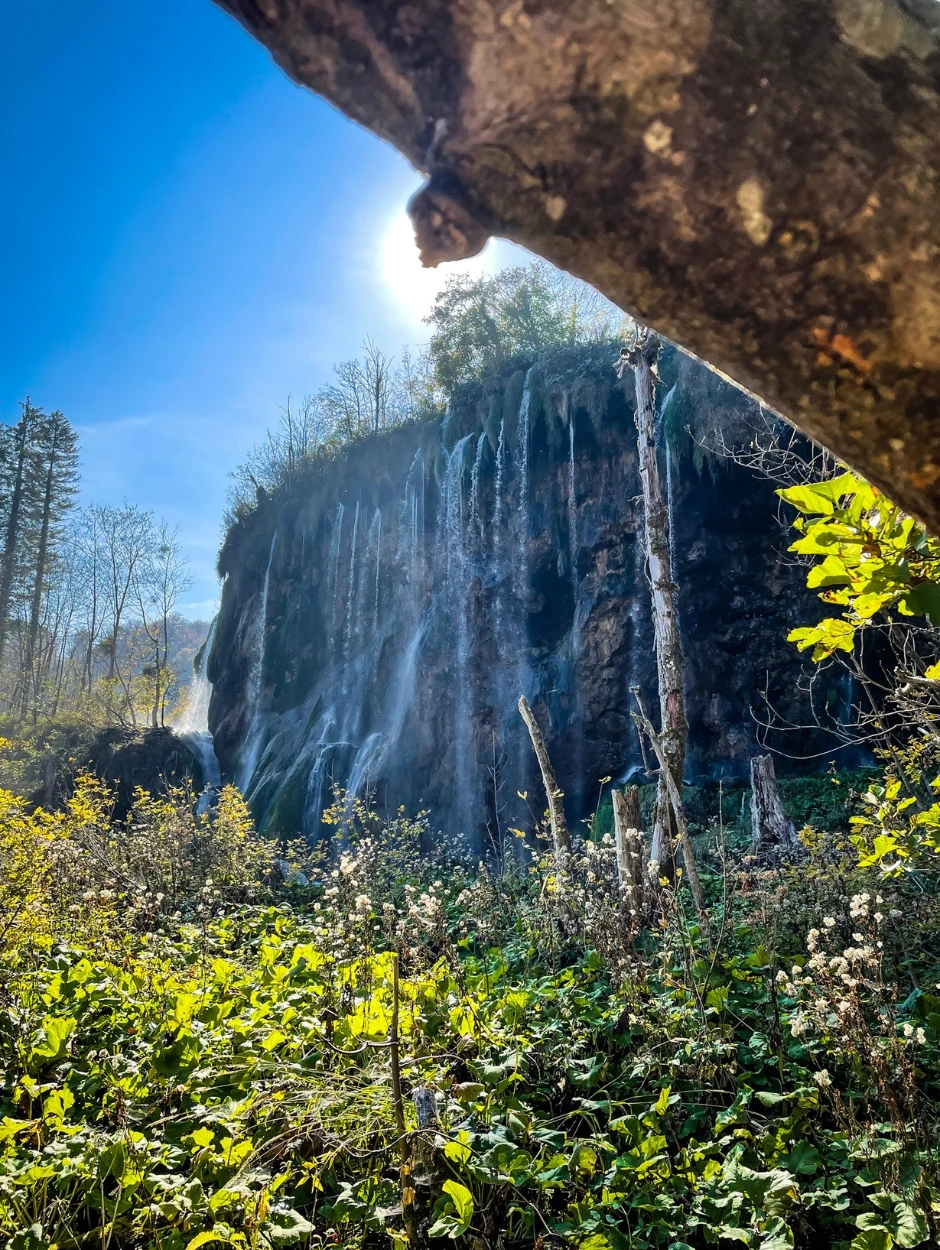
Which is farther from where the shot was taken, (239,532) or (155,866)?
(239,532)

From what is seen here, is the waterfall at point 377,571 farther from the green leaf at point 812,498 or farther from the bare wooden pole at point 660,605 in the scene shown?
the green leaf at point 812,498

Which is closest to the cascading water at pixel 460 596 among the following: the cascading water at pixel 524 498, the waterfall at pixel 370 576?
the cascading water at pixel 524 498

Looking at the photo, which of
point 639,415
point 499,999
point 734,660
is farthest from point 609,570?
point 499,999

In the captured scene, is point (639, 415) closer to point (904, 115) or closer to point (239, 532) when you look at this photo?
point (904, 115)

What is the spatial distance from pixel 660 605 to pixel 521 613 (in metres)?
10.2

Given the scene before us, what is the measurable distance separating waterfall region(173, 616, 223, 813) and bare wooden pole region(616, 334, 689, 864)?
1469 centimetres

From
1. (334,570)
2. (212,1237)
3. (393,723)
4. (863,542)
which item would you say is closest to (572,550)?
(393,723)

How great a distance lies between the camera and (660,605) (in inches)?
307

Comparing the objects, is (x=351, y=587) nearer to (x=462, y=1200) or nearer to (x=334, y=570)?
(x=334, y=570)

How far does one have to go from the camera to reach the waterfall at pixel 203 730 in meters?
24.3

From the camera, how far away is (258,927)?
7.09m

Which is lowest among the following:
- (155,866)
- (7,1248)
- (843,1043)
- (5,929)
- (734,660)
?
(7,1248)

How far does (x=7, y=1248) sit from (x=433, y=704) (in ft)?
54.2

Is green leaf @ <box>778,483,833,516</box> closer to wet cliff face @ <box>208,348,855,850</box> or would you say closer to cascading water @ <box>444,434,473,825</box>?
wet cliff face @ <box>208,348,855,850</box>
